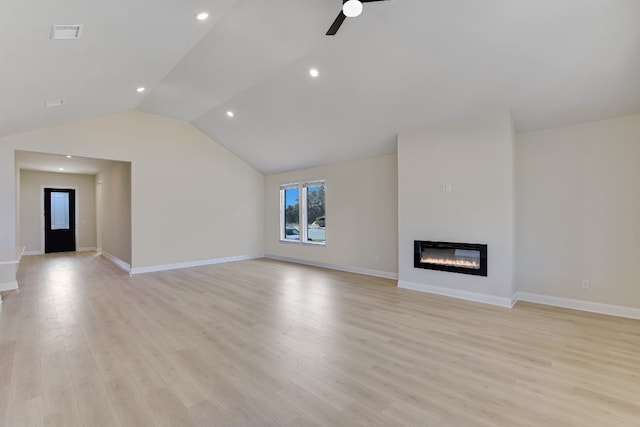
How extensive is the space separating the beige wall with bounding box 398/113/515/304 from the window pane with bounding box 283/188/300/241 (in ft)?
11.7

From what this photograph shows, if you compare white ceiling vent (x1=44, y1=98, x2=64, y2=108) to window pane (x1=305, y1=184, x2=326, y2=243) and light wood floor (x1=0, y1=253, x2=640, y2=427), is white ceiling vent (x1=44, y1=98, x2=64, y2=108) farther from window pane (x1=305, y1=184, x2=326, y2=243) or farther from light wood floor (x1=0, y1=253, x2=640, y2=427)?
window pane (x1=305, y1=184, x2=326, y2=243)

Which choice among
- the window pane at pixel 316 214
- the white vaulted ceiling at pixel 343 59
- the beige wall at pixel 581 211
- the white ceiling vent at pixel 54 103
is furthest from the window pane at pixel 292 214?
the beige wall at pixel 581 211

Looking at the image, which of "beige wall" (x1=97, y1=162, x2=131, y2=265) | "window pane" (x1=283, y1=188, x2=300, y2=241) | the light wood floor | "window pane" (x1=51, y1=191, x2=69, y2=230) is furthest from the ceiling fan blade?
"window pane" (x1=51, y1=191, x2=69, y2=230)

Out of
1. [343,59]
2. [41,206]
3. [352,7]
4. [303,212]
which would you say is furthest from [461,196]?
[41,206]

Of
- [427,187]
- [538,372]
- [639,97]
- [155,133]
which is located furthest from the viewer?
[155,133]

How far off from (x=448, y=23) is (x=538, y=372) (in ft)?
11.2

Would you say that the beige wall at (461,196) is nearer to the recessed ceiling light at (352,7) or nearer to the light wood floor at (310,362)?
the light wood floor at (310,362)

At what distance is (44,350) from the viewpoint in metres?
2.84

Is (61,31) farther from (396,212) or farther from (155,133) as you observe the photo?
(396,212)

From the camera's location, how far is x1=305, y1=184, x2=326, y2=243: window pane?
24.5 ft

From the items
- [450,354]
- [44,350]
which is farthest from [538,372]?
[44,350]

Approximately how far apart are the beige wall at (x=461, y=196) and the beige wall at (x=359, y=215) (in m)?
0.77

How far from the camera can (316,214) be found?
25.1 ft

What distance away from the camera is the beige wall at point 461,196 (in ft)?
13.5
